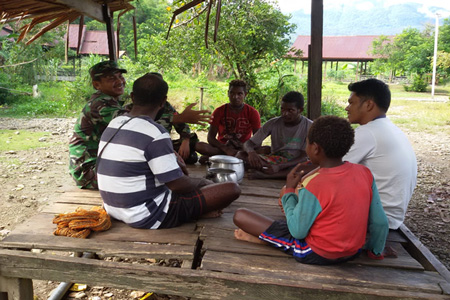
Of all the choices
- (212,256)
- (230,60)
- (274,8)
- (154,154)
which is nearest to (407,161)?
(212,256)

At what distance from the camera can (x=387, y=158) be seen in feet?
7.59

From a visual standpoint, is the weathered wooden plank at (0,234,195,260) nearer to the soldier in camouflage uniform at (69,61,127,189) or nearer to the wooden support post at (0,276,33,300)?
the wooden support post at (0,276,33,300)

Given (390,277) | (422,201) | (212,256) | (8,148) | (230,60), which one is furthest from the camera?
(230,60)

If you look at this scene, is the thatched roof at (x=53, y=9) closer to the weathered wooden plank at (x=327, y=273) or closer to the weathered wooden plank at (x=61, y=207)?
the weathered wooden plank at (x=61, y=207)

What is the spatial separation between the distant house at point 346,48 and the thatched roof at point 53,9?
23.5 metres

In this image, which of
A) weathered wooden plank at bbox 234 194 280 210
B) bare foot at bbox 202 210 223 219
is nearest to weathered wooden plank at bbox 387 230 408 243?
weathered wooden plank at bbox 234 194 280 210

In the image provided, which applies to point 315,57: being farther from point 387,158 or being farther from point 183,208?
point 183,208

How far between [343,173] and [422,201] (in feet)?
12.7

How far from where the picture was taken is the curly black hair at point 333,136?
1841mm

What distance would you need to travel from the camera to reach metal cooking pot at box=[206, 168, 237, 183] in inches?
124

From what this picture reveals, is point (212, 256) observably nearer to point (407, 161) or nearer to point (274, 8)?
point (407, 161)

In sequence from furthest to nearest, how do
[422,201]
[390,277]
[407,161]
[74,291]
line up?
[422,201], [74,291], [407,161], [390,277]

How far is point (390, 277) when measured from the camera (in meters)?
1.99

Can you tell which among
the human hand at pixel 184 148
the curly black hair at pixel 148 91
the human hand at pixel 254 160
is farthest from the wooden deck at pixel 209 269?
the human hand at pixel 184 148
